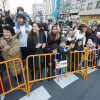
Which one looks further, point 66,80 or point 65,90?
point 66,80

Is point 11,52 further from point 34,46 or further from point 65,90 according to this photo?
point 65,90

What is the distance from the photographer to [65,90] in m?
2.70

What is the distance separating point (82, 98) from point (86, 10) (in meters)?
31.3

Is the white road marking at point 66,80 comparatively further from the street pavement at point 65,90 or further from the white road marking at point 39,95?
the white road marking at point 39,95

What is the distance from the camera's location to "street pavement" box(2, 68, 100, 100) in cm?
245

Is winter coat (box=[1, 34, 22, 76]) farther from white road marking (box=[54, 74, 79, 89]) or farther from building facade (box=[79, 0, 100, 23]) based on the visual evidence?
building facade (box=[79, 0, 100, 23])

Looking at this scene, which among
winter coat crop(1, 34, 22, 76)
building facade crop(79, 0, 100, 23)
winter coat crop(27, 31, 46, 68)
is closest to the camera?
winter coat crop(1, 34, 22, 76)

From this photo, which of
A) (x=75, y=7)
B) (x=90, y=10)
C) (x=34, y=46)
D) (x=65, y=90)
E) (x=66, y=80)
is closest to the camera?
(x=34, y=46)

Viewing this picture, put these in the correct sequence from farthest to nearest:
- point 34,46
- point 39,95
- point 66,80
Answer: point 66,80, point 34,46, point 39,95

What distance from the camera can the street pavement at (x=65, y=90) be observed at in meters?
2.45

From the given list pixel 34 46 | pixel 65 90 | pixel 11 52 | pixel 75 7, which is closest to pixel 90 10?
pixel 75 7

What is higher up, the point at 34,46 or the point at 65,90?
the point at 34,46

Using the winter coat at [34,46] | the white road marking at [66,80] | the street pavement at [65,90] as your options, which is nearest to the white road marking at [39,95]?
the street pavement at [65,90]

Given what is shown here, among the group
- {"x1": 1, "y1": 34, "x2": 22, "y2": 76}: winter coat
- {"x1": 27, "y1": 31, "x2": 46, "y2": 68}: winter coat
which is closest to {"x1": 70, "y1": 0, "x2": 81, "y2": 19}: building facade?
{"x1": 27, "y1": 31, "x2": 46, "y2": 68}: winter coat
